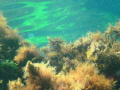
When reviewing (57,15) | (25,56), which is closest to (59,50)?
(25,56)

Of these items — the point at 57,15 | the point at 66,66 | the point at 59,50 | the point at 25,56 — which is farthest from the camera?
the point at 57,15

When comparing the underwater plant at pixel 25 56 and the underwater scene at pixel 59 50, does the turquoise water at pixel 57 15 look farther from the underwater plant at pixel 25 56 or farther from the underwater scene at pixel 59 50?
the underwater plant at pixel 25 56

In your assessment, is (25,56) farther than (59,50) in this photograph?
No

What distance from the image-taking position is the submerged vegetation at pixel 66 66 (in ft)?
13.5

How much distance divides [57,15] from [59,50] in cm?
1451

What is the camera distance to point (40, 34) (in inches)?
1060

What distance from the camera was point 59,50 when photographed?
8.43 meters

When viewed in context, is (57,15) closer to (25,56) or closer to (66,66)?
(25,56)

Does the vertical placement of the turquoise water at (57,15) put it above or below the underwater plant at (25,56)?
above

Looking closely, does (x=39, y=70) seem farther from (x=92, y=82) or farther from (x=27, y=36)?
(x=27, y=36)

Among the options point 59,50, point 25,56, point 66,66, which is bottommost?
point 66,66

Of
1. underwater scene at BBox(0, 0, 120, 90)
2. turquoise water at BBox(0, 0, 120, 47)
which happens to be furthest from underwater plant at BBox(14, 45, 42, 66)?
turquoise water at BBox(0, 0, 120, 47)

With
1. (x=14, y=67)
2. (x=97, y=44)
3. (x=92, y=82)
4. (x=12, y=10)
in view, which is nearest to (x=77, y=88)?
(x=92, y=82)

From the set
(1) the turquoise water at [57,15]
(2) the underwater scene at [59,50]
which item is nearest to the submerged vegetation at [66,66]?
(2) the underwater scene at [59,50]
